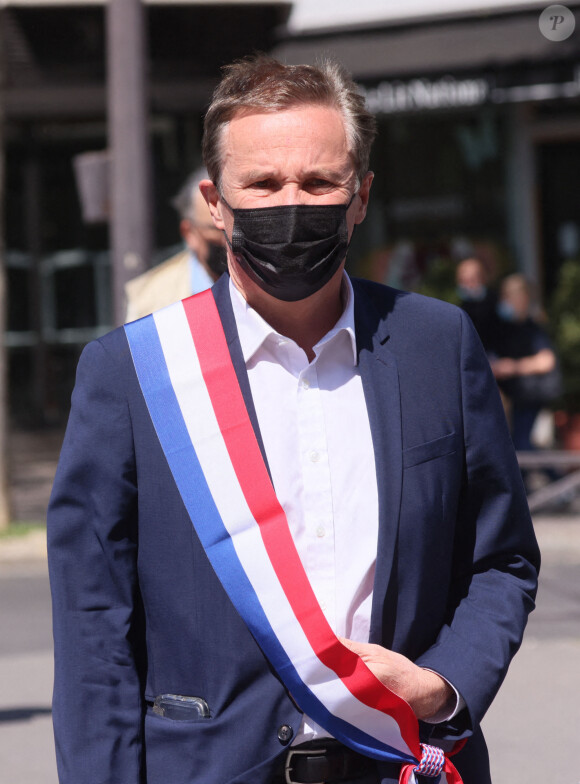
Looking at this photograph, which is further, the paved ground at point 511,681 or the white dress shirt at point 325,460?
the paved ground at point 511,681

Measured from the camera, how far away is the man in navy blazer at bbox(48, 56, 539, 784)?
1.95 m

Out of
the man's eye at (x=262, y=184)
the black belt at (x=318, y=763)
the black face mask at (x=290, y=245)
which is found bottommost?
the black belt at (x=318, y=763)

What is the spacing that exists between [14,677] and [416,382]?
4.51m

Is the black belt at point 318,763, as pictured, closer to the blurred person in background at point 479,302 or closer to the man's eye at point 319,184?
the man's eye at point 319,184

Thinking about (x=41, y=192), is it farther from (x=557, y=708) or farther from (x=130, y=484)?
(x=130, y=484)

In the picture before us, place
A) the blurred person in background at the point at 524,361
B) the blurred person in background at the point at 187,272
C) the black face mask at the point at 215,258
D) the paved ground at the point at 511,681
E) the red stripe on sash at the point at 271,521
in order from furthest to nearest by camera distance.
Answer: the blurred person in background at the point at 524,361, the paved ground at the point at 511,681, the blurred person in background at the point at 187,272, the black face mask at the point at 215,258, the red stripe on sash at the point at 271,521

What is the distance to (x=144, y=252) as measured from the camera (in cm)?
783

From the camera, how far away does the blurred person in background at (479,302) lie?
996 cm

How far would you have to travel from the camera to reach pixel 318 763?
1957mm

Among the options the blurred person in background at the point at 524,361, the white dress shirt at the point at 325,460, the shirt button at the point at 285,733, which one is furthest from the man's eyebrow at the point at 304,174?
the blurred person in background at the point at 524,361

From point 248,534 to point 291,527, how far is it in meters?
0.07

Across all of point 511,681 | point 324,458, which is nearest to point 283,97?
point 324,458

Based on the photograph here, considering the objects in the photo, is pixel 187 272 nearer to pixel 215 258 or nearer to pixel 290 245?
pixel 215 258

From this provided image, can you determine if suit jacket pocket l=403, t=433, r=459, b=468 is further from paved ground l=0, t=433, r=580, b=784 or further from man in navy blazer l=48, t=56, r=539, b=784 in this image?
paved ground l=0, t=433, r=580, b=784
